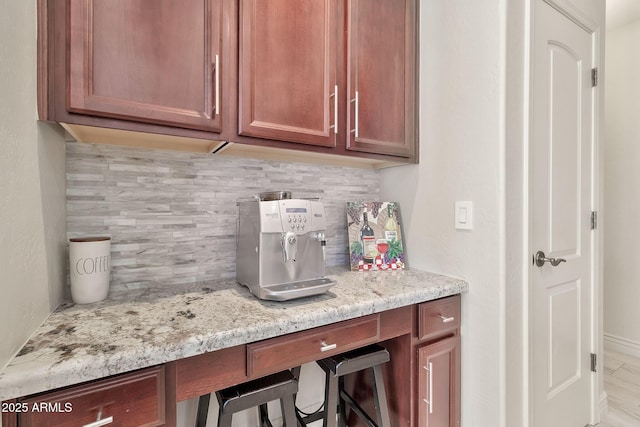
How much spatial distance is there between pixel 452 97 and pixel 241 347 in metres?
1.40

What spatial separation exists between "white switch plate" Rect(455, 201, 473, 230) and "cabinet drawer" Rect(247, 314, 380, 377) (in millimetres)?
602

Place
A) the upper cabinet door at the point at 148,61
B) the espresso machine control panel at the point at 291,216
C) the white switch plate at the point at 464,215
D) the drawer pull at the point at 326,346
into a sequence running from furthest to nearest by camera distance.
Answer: the white switch plate at the point at 464,215 < the espresso machine control panel at the point at 291,216 < the drawer pull at the point at 326,346 < the upper cabinet door at the point at 148,61

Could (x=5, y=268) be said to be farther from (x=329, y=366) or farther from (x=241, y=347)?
(x=329, y=366)

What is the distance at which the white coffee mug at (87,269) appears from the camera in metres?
1.00

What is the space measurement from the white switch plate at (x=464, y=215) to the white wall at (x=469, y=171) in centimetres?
2

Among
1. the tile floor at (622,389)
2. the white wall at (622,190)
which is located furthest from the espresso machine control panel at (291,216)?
the white wall at (622,190)

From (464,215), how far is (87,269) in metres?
1.52

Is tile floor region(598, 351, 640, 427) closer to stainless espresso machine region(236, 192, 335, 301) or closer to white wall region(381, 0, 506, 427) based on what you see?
white wall region(381, 0, 506, 427)

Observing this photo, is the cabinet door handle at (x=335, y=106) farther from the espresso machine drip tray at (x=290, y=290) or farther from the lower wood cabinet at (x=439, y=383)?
the lower wood cabinet at (x=439, y=383)

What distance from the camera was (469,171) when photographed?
1321 millimetres

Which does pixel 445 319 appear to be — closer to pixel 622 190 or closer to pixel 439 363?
pixel 439 363

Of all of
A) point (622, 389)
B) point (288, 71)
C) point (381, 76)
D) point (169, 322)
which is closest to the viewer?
point (169, 322)

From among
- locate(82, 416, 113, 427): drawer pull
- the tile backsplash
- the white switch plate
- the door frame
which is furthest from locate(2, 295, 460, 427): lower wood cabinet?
the tile backsplash

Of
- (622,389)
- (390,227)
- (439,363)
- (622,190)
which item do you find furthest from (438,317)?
(622,190)
